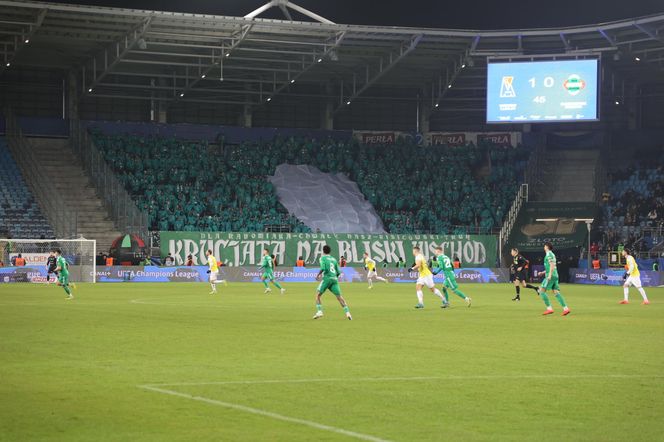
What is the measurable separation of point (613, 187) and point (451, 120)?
14.4 meters

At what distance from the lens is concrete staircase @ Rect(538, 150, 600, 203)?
260ft

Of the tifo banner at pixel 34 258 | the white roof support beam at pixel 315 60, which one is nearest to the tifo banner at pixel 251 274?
the tifo banner at pixel 34 258

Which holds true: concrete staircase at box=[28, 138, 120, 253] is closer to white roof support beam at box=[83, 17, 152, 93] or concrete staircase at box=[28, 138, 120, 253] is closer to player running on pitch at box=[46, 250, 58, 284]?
white roof support beam at box=[83, 17, 152, 93]

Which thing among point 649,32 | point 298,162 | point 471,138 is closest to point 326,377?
point 649,32

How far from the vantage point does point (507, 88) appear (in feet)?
238

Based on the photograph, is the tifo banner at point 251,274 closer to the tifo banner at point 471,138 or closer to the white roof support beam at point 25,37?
the white roof support beam at point 25,37

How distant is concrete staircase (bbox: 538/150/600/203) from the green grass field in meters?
47.8

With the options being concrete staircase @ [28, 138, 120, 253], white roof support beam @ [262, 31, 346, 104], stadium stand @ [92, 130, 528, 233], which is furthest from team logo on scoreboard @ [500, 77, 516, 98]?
concrete staircase @ [28, 138, 120, 253]

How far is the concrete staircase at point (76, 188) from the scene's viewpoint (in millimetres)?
67625

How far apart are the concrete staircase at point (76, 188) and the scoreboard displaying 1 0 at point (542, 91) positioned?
25718mm

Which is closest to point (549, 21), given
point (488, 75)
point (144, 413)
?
point (488, 75)

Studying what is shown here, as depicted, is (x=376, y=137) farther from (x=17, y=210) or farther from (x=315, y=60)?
(x=17, y=210)

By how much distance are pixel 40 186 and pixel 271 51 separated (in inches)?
657

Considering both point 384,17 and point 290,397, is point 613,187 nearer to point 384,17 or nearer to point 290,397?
point 384,17
